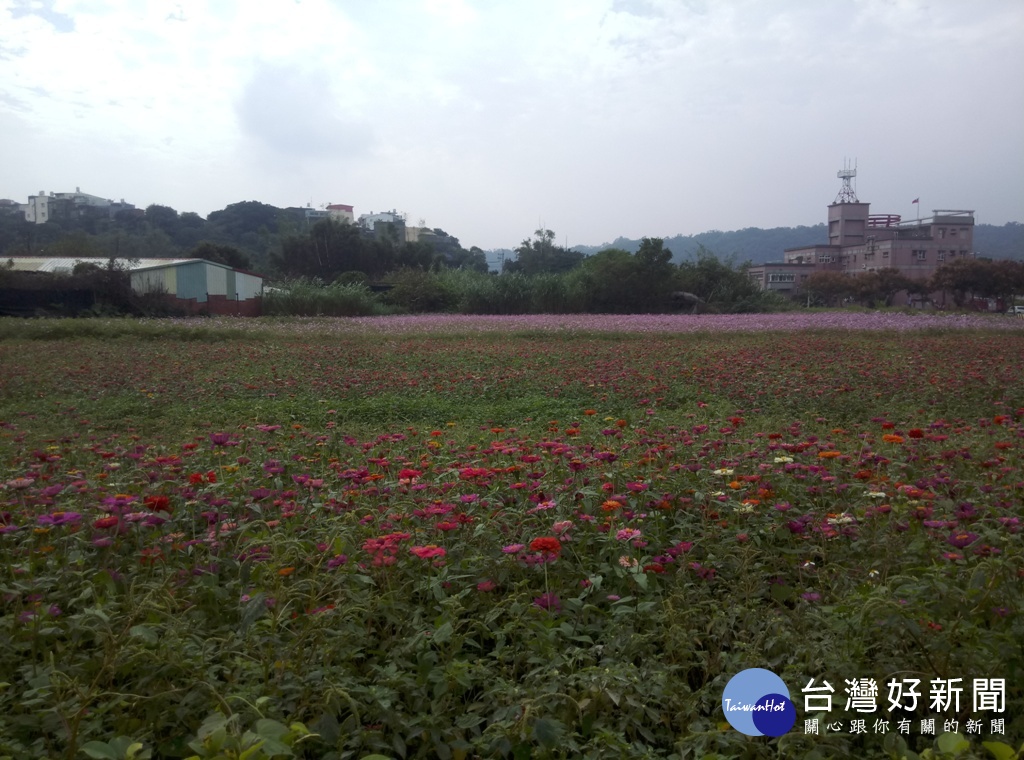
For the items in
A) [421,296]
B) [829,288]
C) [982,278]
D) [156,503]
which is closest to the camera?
[156,503]

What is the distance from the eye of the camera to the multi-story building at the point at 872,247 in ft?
202

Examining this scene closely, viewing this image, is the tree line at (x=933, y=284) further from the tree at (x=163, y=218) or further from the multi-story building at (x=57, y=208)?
the multi-story building at (x=57, y=208)

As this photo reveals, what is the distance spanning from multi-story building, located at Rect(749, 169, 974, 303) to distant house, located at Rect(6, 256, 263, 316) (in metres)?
41.8

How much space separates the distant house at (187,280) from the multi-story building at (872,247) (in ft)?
137

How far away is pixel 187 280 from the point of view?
1051 inches

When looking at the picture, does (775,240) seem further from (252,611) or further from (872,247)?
(252,611)

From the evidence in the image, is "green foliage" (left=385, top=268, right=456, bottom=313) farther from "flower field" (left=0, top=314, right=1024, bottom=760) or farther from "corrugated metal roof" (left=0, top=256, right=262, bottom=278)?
"flower field" (left=0, top=314, right=1024, bottom=760)

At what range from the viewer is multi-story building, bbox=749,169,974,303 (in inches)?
2424

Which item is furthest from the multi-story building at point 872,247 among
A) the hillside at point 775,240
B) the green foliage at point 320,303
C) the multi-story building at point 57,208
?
the multi-story building at point 57,208

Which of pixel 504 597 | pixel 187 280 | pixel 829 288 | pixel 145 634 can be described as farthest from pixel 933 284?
pixel 145 634

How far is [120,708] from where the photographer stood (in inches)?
70.1

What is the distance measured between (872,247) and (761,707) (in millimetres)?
71660

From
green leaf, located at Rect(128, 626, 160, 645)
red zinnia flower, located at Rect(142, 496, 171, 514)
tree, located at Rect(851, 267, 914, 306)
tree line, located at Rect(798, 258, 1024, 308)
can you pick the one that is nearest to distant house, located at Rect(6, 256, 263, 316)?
red zinnia flower, located at Rect(142, 496, 171, 514)

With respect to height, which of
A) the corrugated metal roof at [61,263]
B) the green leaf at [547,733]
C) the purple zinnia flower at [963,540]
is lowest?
the green leaf at [547,733]
